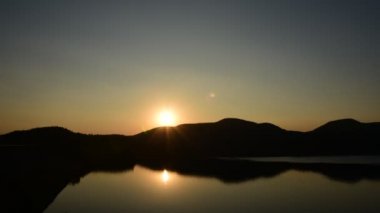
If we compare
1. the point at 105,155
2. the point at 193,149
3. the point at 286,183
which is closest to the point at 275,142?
the point at 193,149

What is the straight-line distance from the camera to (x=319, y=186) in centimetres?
5472

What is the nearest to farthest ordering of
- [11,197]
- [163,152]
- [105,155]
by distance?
[11,197] < [105,155] < [163,152]

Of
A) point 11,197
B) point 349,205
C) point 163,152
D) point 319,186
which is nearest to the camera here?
point 11,197

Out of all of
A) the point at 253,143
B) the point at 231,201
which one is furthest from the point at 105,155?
the point at 231,201

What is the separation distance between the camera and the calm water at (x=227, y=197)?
36750 mm

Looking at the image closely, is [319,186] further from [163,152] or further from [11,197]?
[163,152]

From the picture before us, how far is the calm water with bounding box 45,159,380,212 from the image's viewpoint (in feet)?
121

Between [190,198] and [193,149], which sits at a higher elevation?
[193,149]

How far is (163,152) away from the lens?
173 metres

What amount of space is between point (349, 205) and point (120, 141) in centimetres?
16476

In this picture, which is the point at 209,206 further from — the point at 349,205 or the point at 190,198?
the point at 349,205

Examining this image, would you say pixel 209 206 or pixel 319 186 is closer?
pixel 209 206

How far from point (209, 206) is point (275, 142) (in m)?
166

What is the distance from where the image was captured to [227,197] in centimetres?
4509
